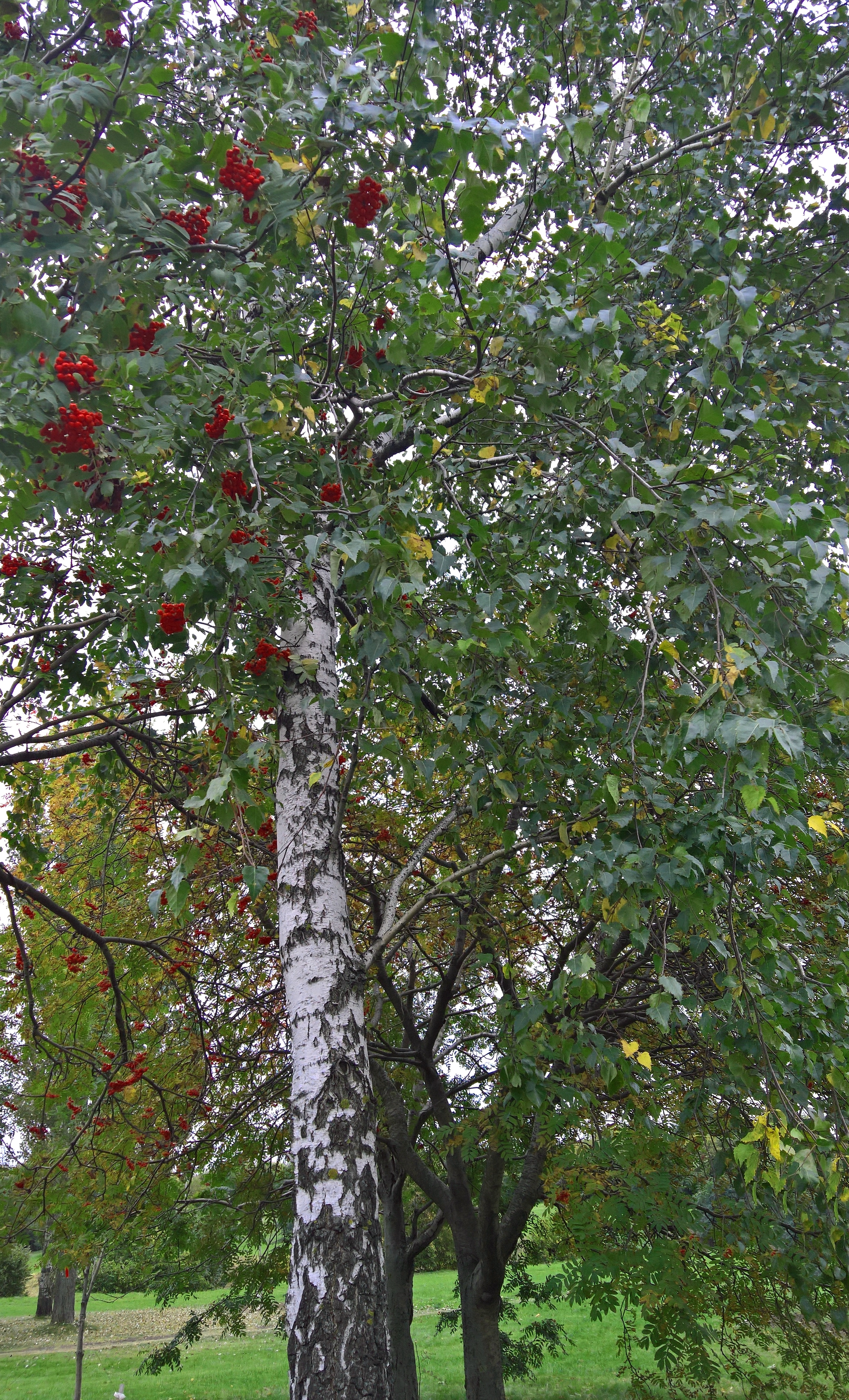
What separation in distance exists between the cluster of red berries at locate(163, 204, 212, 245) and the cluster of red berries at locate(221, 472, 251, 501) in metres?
0.76

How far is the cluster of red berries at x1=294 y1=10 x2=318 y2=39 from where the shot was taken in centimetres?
301

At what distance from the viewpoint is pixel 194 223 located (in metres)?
2.63

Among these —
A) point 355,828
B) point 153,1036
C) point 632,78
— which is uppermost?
point 632,78

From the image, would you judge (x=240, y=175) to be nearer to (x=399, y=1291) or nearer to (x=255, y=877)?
(x=255, y=877)

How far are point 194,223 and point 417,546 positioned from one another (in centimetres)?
127

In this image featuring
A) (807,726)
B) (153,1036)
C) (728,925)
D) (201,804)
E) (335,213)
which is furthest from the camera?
(153,1036)

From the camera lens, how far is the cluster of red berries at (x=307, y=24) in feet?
9.88

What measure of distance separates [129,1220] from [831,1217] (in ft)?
14.8

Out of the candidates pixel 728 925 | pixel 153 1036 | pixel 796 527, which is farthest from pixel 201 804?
pixel 153 1036

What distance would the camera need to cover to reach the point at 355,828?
240 inches

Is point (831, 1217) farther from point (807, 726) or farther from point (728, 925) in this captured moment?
point (807, 726)

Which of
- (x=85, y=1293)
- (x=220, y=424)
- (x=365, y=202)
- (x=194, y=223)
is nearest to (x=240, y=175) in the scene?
(x=194, y=223)

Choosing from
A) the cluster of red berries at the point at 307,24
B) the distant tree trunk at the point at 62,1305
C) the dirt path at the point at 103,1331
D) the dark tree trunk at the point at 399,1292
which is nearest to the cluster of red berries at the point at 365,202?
the cluster of red berries at the point at 307,24

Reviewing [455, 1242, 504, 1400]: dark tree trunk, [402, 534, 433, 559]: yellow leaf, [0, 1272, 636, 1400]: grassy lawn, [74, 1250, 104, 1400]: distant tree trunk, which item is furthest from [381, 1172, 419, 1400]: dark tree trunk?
[402, 534, 433, 559]: yellow leaf
